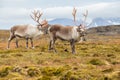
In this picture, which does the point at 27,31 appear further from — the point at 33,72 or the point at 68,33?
the point at 33,72

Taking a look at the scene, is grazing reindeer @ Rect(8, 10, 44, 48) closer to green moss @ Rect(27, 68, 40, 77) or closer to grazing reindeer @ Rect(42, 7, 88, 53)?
grazing reindeer @ Rect(42, 7, 88, 53)

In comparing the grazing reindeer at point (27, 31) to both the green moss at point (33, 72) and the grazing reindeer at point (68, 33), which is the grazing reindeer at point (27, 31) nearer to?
the grazing reindeer at point (68, 33)

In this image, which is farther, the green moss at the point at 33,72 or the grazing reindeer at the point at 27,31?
the grazing reindeer at the point at 27,31

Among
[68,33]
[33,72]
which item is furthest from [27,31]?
[33,72]

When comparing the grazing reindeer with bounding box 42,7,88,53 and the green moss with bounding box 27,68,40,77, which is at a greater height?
the grazing reindeer with bounding box 42,7,88,53

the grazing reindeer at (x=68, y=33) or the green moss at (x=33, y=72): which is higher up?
the grazing reindeer at (x=68, y=33)

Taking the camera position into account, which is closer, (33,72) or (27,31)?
(33,72)

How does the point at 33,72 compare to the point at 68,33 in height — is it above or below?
below

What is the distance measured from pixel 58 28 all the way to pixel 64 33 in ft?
3.21

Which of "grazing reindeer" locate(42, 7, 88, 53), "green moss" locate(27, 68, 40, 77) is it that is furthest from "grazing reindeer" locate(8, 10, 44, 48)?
"green moss" locate(27, 68, 40, 77)

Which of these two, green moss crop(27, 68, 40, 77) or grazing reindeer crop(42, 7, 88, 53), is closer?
green moss crop(27, 68, 40, 77)

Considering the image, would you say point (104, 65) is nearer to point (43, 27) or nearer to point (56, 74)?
point (56, 74)

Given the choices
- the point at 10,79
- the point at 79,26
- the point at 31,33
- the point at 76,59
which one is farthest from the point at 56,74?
the point at 31,33

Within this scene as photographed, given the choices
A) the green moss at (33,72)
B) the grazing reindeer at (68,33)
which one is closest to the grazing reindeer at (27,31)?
the grazing reindeer at (68,33)
